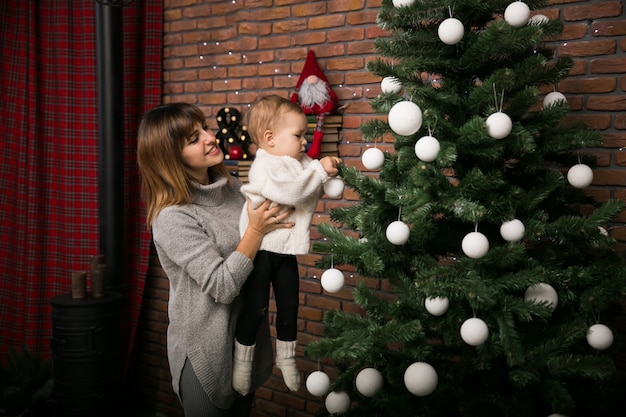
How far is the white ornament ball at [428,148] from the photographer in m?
1.40

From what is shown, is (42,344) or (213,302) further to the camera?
(42,344)

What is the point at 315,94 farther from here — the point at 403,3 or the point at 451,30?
the point at 451,30

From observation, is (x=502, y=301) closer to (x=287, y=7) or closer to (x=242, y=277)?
(x=242, y=277)

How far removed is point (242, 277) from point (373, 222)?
0.47m

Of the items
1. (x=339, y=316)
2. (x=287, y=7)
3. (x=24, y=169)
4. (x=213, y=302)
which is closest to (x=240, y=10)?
(x=287, y=7)

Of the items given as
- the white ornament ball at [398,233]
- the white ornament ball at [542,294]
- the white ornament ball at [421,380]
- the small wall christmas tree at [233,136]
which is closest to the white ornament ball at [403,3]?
the white ornament ball at [398,233]

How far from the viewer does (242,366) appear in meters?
1.87

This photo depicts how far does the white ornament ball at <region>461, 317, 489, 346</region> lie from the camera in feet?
4.39

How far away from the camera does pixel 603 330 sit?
4.73 ft

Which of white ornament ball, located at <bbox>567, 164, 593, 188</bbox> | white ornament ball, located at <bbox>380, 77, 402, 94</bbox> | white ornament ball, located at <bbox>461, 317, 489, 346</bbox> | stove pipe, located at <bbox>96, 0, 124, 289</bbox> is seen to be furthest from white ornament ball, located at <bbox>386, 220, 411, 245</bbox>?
stove pipe, located at <bbox>96, 0, 124, 289</bbox>

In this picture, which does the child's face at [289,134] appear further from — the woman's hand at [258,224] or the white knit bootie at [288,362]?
the white knit bootie at [288,362]

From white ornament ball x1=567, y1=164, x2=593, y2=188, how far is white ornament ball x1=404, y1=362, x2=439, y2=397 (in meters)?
0.68

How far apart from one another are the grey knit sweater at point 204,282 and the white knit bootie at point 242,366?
2 cm

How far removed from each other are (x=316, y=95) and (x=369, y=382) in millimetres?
1540
